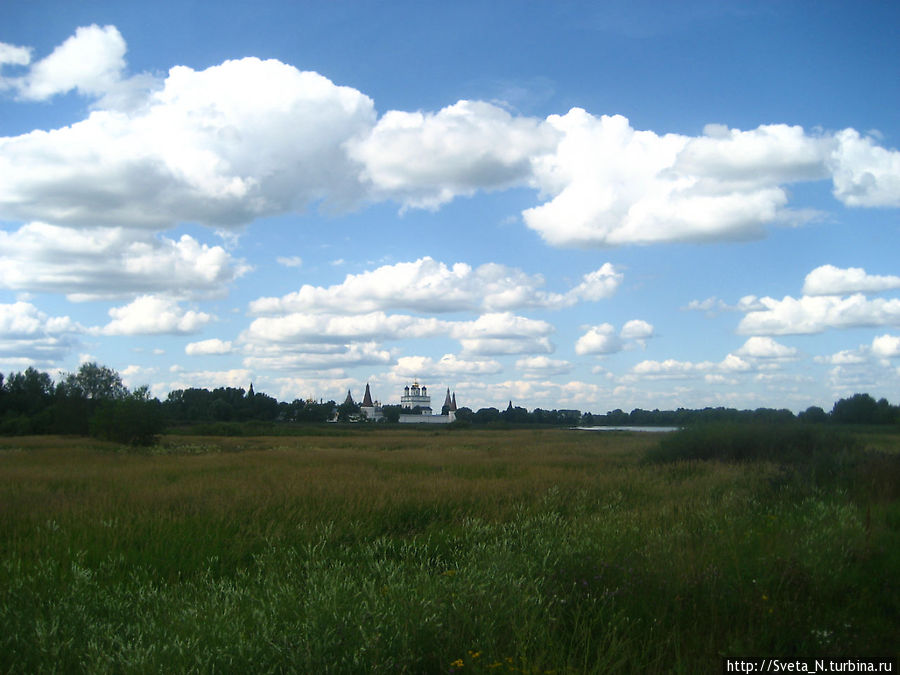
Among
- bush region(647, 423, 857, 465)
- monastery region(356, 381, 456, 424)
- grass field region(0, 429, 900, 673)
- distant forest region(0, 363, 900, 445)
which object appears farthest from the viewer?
monastery region(356, 381, 456, 424)

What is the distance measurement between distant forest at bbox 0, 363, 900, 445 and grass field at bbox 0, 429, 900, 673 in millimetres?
17424

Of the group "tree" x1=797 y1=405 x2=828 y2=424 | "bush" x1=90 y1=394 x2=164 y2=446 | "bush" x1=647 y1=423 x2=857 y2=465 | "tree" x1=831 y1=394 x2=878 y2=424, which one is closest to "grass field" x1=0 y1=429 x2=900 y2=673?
"bush" x1=647 y1=423 x2=857 y2=465

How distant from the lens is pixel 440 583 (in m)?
5.23

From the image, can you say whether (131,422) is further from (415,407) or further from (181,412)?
Result: (415,407)

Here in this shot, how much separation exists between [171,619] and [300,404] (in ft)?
424

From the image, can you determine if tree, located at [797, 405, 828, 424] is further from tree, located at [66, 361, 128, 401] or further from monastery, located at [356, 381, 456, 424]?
monastery, located at [356, 381, 456, 424]

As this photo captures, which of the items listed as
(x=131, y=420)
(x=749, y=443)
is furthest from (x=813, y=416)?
(x=131, y=420)

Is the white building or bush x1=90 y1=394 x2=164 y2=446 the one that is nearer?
bush x1=90 y1=394 x2=164 y2=446

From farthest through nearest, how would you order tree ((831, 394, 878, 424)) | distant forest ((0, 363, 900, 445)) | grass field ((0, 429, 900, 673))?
1. tree ((831, 394, 878, 424))
2. distant forest ((0, 363, 900, 445))
3. grass field ((0, 429, 900, 673))

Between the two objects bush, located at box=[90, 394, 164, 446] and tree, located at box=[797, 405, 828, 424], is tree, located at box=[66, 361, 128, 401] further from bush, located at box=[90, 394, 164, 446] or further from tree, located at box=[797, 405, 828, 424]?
tree, located at box=[797, 405, 828, 424]

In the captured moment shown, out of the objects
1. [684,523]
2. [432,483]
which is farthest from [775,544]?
[432,483]

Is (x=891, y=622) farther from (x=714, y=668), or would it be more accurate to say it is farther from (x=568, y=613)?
(x=568, y=613)

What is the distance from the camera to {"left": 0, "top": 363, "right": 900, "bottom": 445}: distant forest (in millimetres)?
39312

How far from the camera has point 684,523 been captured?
334 inches
